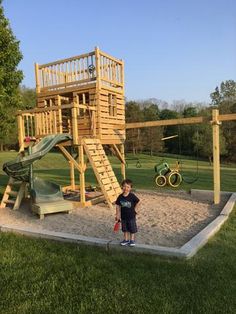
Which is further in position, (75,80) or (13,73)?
(13,73)

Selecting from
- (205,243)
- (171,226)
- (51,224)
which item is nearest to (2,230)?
(51,224)

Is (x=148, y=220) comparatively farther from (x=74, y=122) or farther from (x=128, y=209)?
(x=74, y=122)

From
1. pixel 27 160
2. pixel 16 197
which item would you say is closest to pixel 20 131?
pixel 16 197

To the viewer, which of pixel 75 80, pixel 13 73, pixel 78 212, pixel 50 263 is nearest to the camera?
pixel 50 263

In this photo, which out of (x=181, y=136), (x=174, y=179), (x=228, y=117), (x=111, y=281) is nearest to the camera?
(x=111, y=281)

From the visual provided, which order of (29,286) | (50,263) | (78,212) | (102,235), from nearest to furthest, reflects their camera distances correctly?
(29,286), (50,263), (102,235), (78,212)

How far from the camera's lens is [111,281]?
4250 mm

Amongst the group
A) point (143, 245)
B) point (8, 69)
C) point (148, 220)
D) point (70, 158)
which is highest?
point (8, 69)

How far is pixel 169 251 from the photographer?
5137mm

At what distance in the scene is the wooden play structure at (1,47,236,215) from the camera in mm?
9867

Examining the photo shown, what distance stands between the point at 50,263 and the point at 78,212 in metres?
4.08

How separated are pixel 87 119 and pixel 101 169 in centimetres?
193

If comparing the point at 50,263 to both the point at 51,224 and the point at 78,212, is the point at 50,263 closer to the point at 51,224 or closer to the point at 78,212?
the point at 51,224

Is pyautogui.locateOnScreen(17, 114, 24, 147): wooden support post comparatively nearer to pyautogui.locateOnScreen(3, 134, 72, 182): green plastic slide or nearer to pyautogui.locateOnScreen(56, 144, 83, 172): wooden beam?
pyautogui.locateOnScreen(56, 144, 83, 172): wooden beam
